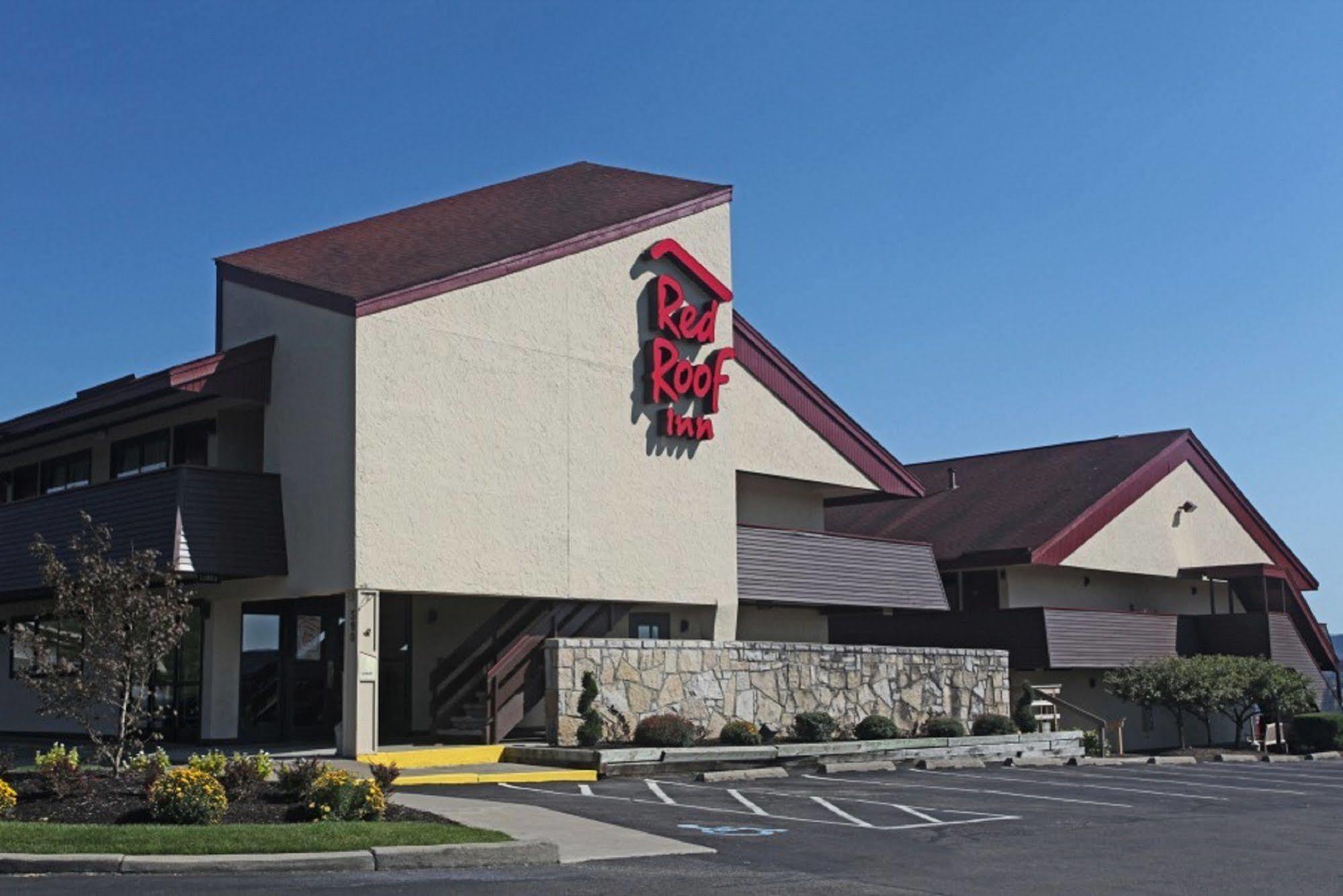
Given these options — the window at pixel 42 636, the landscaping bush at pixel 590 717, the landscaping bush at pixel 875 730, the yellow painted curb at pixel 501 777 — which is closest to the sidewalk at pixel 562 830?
the yellow painted curb at pixel 501 777

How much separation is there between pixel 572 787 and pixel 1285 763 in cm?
2015

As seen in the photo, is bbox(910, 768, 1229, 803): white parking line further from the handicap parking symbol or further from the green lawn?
the green lawn

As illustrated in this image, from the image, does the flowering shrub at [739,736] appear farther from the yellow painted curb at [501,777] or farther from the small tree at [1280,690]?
the small tree at [1280,690]

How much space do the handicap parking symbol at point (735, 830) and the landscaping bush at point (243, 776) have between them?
4.58m

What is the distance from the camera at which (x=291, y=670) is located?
26094 mm

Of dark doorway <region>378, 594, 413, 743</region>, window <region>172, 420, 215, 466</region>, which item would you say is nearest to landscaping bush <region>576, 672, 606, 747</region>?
dark doorway <region>378, 594, 413, 743</region>

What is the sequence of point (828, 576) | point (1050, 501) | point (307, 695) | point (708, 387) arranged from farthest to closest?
point (1050, 501), point (828, 576), point (708, 387), point (307, 695)

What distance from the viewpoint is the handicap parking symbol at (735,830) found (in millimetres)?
15438

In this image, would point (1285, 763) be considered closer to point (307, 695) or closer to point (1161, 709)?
point (1161, 709)

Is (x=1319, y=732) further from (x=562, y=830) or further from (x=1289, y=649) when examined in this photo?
(x=562, y=830)

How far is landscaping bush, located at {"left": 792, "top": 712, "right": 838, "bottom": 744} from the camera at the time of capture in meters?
26.7

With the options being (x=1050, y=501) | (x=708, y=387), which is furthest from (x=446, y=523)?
(x=1050, y=501)

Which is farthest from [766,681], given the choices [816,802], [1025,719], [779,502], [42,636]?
[42,636]

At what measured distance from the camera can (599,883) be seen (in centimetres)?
1192
